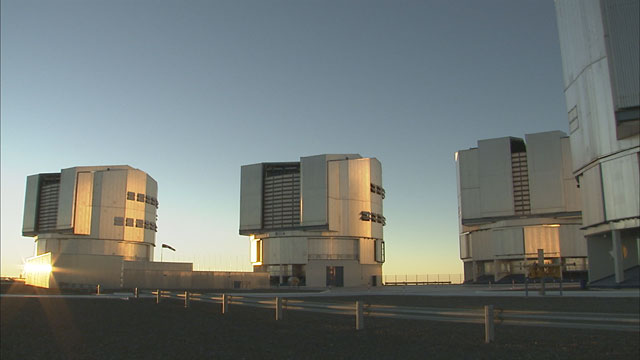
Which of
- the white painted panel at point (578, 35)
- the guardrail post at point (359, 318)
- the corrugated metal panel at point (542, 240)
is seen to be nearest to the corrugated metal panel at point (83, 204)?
the corrugated metal panel at point (542, 240)

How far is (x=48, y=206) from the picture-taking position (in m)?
98.8

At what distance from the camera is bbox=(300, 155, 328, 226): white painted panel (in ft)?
265

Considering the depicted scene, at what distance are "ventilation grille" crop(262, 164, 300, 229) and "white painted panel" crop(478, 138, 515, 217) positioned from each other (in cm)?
2658

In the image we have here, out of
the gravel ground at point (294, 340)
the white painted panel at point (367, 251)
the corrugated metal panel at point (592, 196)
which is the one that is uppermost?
the corrugated metal panel at point (592, 196)

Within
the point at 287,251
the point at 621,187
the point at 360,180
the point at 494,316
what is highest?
the point at 360,180

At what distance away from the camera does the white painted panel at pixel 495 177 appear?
73562 mm

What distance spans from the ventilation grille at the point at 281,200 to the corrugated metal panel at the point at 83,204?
98.5 feet

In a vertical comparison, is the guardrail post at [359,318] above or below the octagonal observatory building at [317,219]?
below

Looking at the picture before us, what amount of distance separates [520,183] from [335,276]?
28.9 m

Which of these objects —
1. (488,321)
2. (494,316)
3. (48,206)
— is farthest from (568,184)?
(48,206)

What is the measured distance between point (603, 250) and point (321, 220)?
3819cm

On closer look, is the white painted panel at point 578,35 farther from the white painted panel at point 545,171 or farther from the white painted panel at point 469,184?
the white painted panel at point 469,184

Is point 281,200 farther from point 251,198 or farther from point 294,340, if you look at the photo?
point 294,340

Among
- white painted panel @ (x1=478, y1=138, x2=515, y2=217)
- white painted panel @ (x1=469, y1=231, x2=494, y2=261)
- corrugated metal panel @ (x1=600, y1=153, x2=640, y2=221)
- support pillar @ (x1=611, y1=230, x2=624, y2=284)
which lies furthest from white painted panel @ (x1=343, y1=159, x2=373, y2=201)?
support pillar @ (x1=611, y1=230, x2=624, y2=284)
